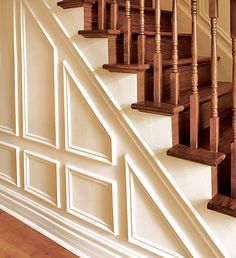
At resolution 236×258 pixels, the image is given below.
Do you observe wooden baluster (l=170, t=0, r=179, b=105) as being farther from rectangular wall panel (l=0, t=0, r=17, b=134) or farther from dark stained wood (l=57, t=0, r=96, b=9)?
rectangular wall panel (l=0, t=0, r=17, b=134)

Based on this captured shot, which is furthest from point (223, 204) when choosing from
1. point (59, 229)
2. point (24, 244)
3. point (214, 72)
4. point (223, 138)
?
point (24, 244)

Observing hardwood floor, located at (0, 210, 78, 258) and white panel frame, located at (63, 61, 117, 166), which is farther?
hardwood floor, located at (0, 210, 78, 258)

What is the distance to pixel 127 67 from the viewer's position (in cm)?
168

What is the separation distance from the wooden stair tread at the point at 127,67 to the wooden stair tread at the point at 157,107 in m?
0.16

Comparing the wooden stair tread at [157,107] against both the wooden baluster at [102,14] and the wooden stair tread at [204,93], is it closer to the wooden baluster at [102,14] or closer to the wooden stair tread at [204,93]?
the wooden stair tread at [204,93]

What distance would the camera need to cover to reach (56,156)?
2279 mm

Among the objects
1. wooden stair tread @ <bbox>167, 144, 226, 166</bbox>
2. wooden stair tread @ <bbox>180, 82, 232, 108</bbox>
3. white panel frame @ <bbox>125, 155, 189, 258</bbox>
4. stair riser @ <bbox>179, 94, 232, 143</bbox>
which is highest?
wooden stair tread @ <bbox>180, 82, 232, 108</bbox>

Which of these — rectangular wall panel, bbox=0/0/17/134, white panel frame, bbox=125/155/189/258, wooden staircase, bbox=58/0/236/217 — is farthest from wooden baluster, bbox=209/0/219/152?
rectangular wall panel, bbox=0/0/17/134

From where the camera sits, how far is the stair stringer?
63.9 inches

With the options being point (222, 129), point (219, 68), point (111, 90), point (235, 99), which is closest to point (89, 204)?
point (111, 90)

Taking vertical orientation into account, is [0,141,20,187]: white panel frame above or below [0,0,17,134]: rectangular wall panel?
below

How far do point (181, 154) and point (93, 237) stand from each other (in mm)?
904

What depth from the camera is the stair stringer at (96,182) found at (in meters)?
1.62

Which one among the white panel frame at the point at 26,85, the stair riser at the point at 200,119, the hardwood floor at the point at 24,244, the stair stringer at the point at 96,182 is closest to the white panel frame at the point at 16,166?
the stair stringer at the point at 96,182
